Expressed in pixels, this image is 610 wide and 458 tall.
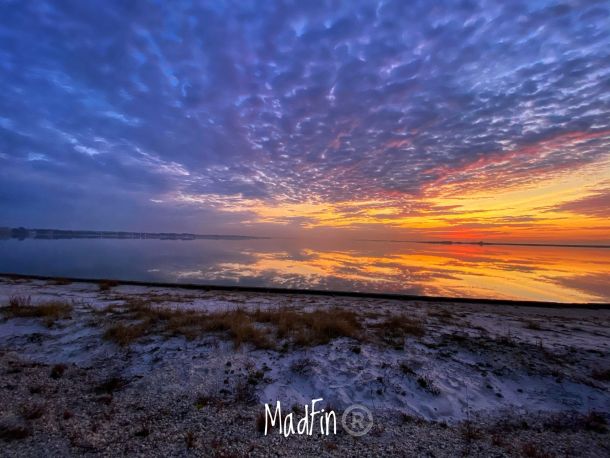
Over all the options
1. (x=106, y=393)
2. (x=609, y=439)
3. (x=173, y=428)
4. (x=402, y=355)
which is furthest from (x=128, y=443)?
(x=609, y=439)

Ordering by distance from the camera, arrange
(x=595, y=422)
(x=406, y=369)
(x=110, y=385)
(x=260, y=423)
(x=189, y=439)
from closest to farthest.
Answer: (x=189, y=439), (x=260, y=423), (x=595, y=422), (x=110, y=385), (x=406, y=369)

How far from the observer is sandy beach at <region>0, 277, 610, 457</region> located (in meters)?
5.14

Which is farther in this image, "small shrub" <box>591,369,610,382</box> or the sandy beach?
"small shrub" <box>591,369,610,382</box>

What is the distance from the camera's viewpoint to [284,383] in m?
7.31

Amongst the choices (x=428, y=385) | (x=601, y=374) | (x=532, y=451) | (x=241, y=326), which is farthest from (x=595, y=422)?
(x=241, y=326)

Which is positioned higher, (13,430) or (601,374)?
(13,430)

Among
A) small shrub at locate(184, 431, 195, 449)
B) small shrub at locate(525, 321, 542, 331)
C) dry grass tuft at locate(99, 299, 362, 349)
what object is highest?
dry grass tuft at locate(99, 299, 362, 349)

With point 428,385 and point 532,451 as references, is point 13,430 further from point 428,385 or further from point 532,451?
point 532,451

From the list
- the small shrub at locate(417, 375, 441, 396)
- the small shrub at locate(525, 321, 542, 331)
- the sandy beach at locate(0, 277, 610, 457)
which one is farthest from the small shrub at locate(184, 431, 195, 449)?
the small shrub at locate(525, 321, 542, 331)

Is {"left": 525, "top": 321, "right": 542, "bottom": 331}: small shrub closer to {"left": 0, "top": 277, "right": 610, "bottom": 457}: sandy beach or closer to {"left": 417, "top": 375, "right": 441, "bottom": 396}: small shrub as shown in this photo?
{"left": 0, "top": 277, "right": 610, "bottom": 457}: sandy beach

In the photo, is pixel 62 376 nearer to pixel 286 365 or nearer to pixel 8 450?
pixel 8 450

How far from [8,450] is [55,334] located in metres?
6.52

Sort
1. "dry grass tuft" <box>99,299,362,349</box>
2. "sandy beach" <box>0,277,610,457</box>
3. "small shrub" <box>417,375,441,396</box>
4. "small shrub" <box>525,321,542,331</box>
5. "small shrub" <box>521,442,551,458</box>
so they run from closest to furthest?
"small shrub" <box>521,442,551,458</box> < "sandy beach" <box>0,277,610,457</box> < "small shrub" <box>417,375,441,396</box> < "dry grass tuft" <box>99,299,362,349</box> < "small shrub" <box>525,321,542,331</box>

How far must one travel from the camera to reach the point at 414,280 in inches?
1222
